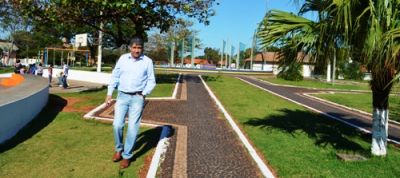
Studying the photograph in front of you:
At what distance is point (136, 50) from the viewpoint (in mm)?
7078

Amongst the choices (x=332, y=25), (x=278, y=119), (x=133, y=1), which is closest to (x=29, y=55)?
(x=133, y=1)

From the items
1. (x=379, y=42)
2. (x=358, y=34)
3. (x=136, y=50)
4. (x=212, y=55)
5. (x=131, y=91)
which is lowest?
(x=131, y=91)

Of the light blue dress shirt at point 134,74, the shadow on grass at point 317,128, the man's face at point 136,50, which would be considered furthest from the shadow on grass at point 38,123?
the shadow on grass at point 317,128

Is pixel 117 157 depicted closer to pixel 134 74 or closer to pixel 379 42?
pixel 134 74

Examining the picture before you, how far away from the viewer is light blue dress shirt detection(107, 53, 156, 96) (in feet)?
23.4

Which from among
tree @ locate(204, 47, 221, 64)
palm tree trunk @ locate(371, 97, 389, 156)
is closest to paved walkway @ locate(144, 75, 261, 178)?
palm tree trunk @ locate(371, 97, 389, 156)

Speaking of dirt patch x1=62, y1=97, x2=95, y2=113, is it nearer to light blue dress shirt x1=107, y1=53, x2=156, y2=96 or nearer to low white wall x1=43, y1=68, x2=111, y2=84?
light blue dress shirt x1=107, y1=53, x2=156, y2=96

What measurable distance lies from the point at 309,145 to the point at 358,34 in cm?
247

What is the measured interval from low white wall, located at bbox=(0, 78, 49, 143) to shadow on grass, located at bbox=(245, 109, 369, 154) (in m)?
5.06

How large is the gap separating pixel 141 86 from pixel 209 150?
76.4 inches

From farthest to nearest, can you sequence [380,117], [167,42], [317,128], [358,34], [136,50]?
1. [167,42]
2. [317,128]
3. [380,117]
4. [358,34]
5. [136,50]

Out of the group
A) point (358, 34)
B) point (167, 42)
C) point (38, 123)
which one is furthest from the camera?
point (167, 42)

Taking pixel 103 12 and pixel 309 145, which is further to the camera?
pixel 103 12

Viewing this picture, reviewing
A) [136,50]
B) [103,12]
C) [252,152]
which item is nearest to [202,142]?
[252,152]
